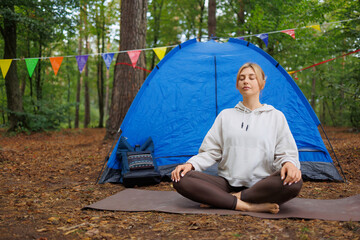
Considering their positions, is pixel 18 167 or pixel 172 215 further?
pixel 18 167

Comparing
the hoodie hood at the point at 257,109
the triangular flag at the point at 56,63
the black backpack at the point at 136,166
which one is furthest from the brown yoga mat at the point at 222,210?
the triangular flag at the point at 56,63

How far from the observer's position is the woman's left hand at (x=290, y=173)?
2.18 metres

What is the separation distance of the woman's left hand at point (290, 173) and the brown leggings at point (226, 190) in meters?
0.06

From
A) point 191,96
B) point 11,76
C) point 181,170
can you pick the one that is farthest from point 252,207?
point 11,76

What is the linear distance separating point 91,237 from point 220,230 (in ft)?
2.92

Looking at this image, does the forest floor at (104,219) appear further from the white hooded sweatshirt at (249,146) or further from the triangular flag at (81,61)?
the triangular flag at (81,61)

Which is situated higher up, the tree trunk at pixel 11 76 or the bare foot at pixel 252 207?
the tree trunk at pixel 11 76

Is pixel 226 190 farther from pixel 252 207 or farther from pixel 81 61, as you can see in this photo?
pixel 81 61

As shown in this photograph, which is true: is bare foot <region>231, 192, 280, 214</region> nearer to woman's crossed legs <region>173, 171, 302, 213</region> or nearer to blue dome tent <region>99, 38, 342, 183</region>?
woman's crossed legs <region>173, 171, 302, 213</region>

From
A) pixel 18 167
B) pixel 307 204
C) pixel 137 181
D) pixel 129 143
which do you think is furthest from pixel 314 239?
pixel 18 167

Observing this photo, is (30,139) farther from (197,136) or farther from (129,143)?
(197,136)

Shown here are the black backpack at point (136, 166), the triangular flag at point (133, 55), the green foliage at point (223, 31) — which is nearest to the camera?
the black backpack at point (136, 166)

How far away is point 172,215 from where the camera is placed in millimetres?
2502

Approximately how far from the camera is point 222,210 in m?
2.47
